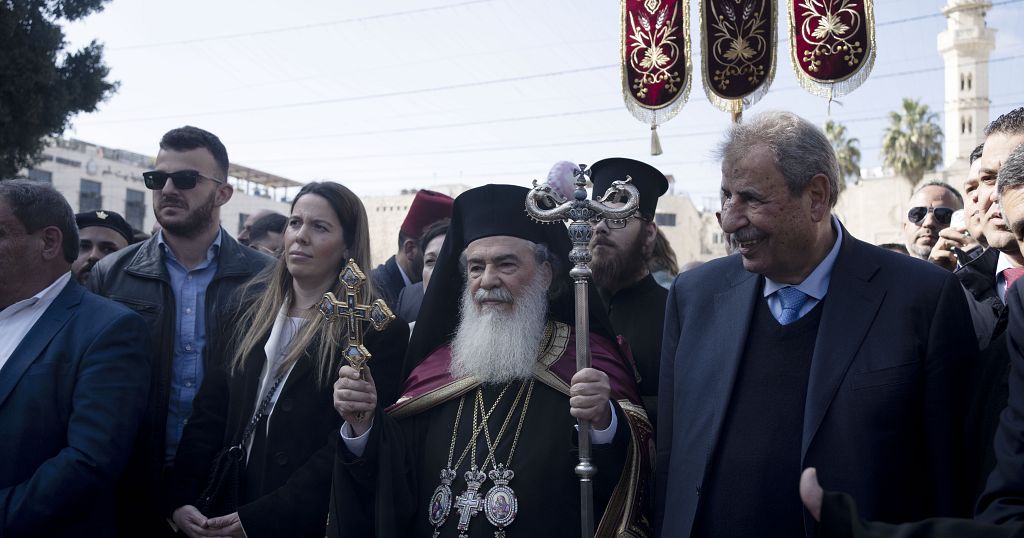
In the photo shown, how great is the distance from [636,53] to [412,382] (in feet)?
11.5

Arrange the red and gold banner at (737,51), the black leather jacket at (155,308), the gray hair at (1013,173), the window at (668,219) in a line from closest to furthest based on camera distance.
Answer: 1. the gray hair at (1013,173)
2. the black leather jacket at (155,308)
3. the red and gold banner at (737,51)
4. the window at (668,219)

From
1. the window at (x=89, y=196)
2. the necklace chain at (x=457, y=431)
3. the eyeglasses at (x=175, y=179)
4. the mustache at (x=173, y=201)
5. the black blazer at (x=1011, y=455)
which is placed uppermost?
the window at (x=89, y=196)

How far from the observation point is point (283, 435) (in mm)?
3682

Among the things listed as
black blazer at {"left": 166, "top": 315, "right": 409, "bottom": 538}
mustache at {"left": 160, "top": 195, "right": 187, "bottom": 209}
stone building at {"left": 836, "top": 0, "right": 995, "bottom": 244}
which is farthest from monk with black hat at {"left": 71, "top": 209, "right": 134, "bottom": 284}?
stone building at {"left": 836, "top": 0, "right": 995, "bottom": 244}

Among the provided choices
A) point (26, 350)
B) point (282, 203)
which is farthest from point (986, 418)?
point (282, 203)

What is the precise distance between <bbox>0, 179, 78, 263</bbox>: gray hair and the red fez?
284 centimetres

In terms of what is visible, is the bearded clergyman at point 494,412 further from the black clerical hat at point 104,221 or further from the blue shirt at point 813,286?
the black clerical hat at point 104,221

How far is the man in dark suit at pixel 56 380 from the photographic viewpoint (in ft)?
11.2

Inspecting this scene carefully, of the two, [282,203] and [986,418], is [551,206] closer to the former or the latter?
[986,418]

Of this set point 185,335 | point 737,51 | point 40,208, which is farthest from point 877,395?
point 737,51

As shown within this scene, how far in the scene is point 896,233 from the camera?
4159 cm

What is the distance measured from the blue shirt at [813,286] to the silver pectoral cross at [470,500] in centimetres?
131

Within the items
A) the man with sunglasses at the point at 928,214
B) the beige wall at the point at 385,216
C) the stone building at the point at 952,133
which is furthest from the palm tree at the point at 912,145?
the man with sunglasses at the point at 928,214

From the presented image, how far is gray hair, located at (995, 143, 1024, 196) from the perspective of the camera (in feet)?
7.42
